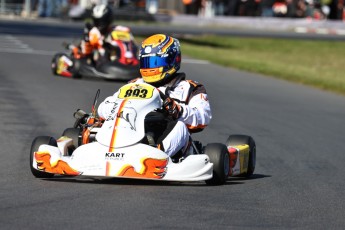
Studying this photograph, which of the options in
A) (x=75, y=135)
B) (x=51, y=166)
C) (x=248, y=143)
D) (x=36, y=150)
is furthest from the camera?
(x=248, y=143)

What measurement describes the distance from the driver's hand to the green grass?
11.4 m

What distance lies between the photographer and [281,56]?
30.5 meters

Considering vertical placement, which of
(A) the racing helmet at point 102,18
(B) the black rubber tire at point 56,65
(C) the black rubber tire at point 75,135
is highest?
(C) the black rubber tire at point 75,135

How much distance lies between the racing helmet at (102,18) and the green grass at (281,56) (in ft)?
14.0

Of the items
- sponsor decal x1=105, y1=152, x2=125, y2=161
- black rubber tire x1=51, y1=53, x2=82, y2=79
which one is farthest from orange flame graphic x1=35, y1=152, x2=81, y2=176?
black rubber tire x1=51, y1=53, x2=82, y2=79

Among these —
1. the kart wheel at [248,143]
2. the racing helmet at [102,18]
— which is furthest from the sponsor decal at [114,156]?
the racing helmet at [102,18]

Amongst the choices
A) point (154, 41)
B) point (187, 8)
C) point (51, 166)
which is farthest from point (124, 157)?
point (187, 8)

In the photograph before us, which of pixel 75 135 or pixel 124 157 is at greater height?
pixel 124 157

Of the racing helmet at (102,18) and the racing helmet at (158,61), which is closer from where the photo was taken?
the racing helmet at (158,61)

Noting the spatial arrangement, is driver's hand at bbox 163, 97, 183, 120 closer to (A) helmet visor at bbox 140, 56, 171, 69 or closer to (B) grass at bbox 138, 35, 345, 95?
(A) helmet visor at bbox 140, 56, 171, 69

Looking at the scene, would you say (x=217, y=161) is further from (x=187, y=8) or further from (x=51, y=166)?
(x=187, y=8)

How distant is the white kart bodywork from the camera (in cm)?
700

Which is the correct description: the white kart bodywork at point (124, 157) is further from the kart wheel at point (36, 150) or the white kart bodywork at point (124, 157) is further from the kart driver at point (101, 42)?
the kart driver at point (101, 42)

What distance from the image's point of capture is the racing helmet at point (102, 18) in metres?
18.2
